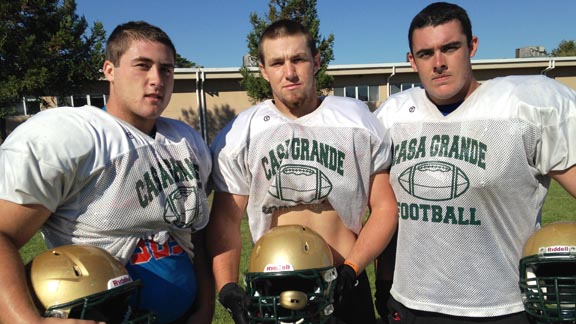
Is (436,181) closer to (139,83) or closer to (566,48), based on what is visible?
(139,83)

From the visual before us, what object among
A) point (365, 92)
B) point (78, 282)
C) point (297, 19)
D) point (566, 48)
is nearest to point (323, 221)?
point (78, 282)

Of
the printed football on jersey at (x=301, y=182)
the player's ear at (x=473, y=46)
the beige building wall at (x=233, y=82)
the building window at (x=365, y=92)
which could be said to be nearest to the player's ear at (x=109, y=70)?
the printed football on jersey at (x=301, y=182)

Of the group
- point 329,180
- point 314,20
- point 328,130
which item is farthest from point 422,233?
point 314,20

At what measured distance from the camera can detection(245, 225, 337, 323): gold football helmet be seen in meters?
2.24

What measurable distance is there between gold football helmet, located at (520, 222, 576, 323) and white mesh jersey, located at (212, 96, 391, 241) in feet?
2.88

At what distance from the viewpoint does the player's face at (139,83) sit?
8.02 ft

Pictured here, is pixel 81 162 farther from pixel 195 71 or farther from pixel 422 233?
pixel 195 71

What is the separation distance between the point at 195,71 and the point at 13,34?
6.45 m

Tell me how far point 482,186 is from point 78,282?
6.30 ft

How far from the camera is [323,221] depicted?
2834mm

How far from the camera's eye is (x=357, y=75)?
2094cm

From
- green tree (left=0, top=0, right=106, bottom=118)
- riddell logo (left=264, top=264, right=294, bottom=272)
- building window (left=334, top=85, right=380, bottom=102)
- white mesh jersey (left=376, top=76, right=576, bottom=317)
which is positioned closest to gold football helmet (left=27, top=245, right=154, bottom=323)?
riddell logo (left=264, top=264, right=294, bottom=272)

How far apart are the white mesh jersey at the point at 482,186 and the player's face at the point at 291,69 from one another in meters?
0.66

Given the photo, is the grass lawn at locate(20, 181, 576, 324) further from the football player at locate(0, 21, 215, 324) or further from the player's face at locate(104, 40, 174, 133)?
the player's face at locate(104, 40, 174, 133)
